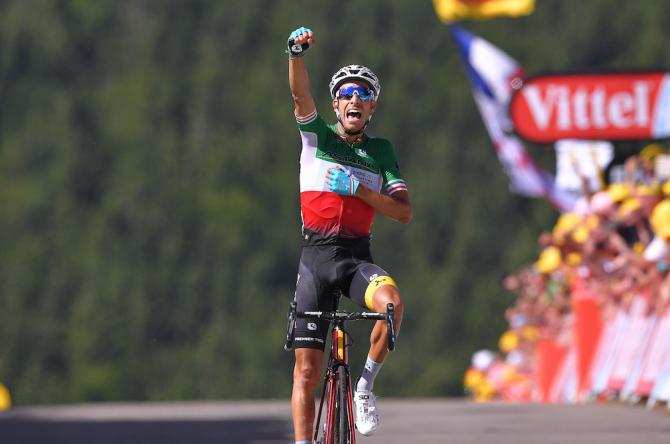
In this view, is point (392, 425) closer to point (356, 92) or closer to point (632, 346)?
point (632, 346)

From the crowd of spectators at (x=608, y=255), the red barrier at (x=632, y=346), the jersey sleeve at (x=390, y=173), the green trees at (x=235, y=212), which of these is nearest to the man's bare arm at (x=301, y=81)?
the jersey sleeve at (x=390, y=173)

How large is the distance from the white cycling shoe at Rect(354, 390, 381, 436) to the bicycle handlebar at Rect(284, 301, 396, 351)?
0.30 meters

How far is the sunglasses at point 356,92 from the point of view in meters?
12.2

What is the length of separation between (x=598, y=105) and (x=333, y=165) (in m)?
21.1

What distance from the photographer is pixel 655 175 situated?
25.7 m

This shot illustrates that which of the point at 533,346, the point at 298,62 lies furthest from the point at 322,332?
the point at 533,346

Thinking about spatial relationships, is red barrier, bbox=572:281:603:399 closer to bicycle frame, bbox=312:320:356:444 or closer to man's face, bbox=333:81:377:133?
man's face, bbox=333:81:377:133

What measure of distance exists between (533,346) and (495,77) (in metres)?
6.66

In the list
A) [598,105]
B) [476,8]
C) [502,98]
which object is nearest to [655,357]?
[598,105]

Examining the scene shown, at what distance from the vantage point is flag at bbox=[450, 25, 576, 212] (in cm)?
3709

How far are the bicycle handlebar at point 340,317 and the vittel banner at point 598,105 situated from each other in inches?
828

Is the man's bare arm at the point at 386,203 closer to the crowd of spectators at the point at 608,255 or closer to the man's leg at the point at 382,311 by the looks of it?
the man's leg at the point at 382,311

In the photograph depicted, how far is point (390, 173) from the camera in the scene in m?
12.5

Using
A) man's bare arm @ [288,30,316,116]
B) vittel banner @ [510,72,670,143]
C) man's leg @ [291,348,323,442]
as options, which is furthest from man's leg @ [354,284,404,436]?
vittel banner @ [510,72,670,143]
